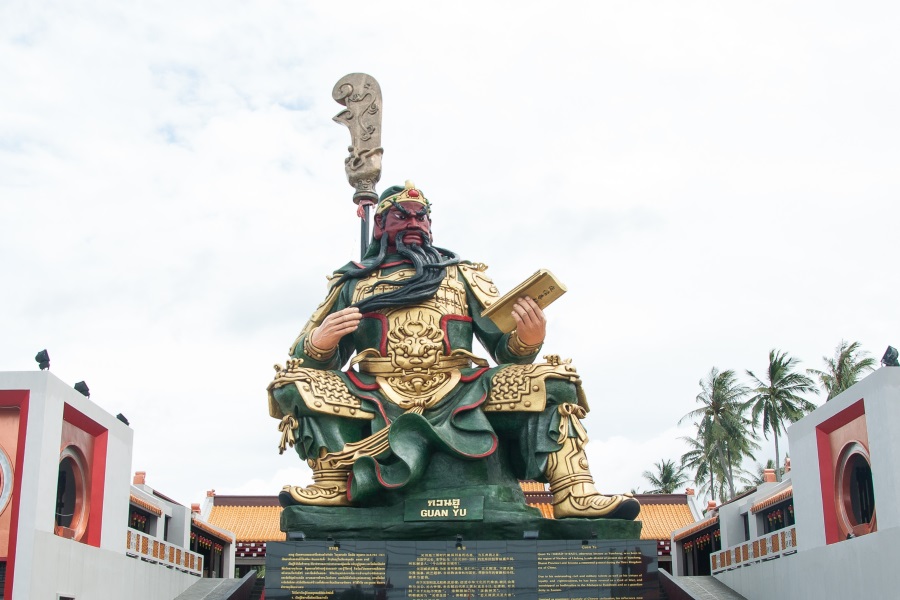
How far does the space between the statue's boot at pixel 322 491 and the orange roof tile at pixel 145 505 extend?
488 centimetres

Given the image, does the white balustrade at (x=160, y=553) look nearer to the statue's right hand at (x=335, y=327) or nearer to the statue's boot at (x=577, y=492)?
the statue's right hand at (x=335, y=327)

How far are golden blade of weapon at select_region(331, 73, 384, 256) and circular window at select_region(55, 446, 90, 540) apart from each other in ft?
13.5

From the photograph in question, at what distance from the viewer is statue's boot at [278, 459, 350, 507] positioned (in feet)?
29.0

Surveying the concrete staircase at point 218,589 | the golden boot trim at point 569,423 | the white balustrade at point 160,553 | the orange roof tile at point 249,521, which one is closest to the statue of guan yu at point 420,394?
the golden boot trim at point 569,423

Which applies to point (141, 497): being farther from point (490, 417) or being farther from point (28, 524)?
point (490, 417)

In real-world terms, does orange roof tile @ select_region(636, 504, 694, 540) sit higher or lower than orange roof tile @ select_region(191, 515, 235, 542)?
higher

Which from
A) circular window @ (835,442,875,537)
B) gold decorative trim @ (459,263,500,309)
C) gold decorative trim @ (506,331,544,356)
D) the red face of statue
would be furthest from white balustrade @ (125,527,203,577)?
circular window @ (835,442,875,537)

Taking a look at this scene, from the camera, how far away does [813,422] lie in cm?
985

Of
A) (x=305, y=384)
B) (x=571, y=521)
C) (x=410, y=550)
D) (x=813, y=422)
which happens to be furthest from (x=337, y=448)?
(x=813, y=422)

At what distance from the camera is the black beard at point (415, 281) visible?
9836mm

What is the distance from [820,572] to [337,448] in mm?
4345

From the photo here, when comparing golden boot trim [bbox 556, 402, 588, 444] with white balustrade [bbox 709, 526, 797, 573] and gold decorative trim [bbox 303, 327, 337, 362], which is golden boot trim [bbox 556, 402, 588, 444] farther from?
white balustrade [bbox 709, 526, 797, 573]

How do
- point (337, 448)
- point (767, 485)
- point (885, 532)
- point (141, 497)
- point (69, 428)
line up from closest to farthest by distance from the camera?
point (885, 532), point (337, 448), point (69, 428), point (141, 497), point (767, 485)

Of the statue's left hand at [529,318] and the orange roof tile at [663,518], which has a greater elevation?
the statue's left hand at [529,318]
